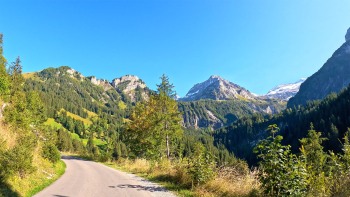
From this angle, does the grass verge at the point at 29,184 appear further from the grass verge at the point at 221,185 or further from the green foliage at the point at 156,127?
the green foliage at the point at 156,127

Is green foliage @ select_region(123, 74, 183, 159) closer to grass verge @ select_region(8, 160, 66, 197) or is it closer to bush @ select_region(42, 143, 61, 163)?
bush @ select_region(42, 143, 61, 163)

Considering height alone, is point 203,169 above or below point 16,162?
below

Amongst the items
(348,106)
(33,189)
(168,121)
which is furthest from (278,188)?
(348,106)

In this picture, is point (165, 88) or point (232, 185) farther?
point (165, 88)

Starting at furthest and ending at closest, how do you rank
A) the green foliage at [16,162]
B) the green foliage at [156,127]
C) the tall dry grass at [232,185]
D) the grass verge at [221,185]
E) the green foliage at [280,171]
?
the green foliage at [156,127], the green foliage at [16,162], the grass verge at [221,185], the tall dry grass at [232,185], the green foliage at [280,171]

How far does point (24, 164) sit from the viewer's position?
13.3 m

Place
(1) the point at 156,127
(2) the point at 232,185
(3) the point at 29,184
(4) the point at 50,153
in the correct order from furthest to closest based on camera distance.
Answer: (1) the point at 156,127
(4) the point at 50,153
(3) the point at 29,184
(2) the point at 232,185

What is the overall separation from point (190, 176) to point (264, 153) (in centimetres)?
590

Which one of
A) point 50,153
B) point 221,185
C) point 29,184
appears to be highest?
point 50,153

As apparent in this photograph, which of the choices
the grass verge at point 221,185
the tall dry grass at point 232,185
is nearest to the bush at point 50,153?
the grass verge at point 221,185

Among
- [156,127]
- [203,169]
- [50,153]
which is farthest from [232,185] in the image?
[156,127]

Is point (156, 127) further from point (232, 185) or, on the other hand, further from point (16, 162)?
point (232, 185)

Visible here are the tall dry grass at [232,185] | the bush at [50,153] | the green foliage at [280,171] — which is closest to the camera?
the green foliage at [280,171]

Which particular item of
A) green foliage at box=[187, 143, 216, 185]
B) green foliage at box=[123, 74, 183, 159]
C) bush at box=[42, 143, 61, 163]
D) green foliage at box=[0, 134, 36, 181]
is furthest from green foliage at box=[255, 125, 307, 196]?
green foliage at box=[123, 74, 183, 159]
